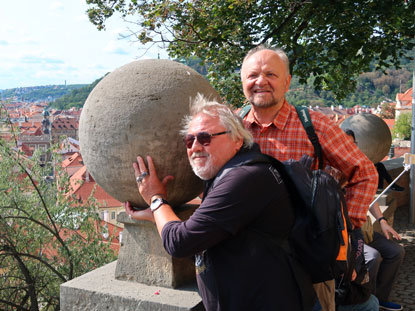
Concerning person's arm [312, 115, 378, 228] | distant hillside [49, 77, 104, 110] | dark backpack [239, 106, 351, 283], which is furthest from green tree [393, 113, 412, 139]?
distant hillside [49, 77, 104, 110]

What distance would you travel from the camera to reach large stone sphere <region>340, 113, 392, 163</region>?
816cm

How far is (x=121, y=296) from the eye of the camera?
8.60ft

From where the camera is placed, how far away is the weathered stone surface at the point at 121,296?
8.29 feet

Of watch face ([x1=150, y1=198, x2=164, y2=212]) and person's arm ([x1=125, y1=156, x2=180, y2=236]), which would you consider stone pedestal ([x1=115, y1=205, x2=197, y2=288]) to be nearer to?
person's arm ([x1=125, y1=156, x2=180, y2=236])

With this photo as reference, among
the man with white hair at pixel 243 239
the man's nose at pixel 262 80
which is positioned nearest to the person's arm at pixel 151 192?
the man with white hair at pixel 243 239

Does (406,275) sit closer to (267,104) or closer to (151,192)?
(267,104)

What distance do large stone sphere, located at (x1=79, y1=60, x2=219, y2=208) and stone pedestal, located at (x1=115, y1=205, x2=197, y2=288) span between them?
0.67ft

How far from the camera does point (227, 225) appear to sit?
1.71 metres

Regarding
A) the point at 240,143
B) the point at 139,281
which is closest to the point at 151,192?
the point at 240,143

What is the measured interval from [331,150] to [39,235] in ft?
19.4

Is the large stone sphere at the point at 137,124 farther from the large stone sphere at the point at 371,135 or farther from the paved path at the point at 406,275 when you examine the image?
the large stone sphere at the point at 371,135

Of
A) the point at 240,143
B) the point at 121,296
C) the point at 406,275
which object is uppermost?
the point at 240,143

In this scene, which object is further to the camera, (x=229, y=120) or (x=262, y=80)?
(x=262, y=80)

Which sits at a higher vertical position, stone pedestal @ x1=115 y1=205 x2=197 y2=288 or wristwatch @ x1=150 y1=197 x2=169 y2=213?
wristwatch @ x1=150 y1=197 x2=169 y2=213
